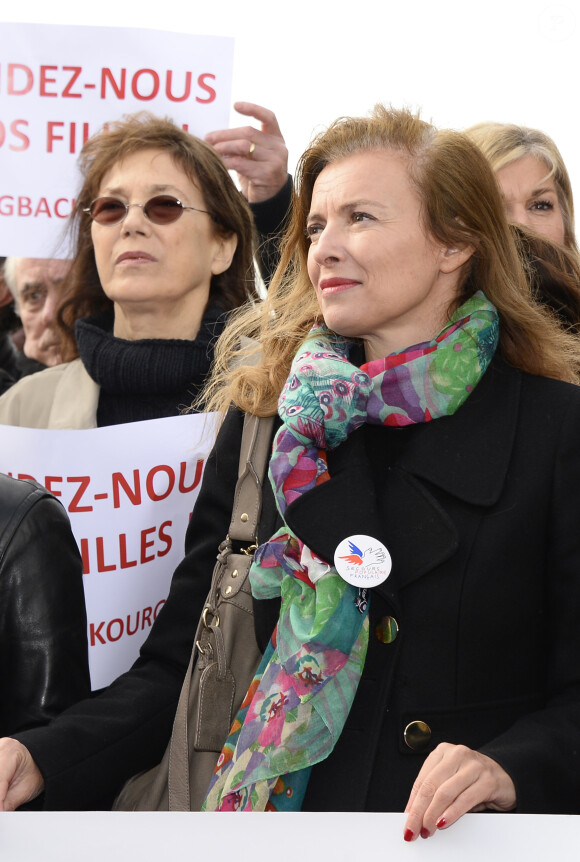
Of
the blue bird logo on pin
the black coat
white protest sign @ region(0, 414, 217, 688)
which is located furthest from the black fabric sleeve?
white protest sign @ region(0, 414, 217, 688)

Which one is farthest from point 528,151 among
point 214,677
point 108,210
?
point 214,677

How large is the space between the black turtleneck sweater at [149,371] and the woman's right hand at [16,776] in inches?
55.4

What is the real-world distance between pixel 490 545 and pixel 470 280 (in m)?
0.57

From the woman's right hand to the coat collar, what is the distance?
21.5 inches

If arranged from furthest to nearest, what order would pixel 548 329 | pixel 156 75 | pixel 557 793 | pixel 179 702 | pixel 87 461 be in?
pixel 156 75, pixel 87 461, pixel 548 329, pixel 179 702, pixel 557 793

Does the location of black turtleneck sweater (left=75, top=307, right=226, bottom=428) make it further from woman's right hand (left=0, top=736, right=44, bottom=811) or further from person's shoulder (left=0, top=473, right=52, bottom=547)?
woman's right hand (left=0, top=736, right=44, bottom=811)

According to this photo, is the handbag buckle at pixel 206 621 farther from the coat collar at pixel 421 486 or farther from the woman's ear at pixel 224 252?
the woman's ear at pixel 224 252

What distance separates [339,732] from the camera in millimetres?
1922

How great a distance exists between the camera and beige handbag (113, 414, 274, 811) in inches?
81.0

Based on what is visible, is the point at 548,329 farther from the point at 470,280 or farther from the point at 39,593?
the point at 39,593

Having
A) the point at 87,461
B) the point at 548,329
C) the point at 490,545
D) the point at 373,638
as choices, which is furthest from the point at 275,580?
the point at 87,461

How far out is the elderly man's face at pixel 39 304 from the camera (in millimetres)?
3822

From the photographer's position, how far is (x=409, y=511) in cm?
203

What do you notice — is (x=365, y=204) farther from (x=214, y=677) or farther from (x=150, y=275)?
(x=150, y=275)
